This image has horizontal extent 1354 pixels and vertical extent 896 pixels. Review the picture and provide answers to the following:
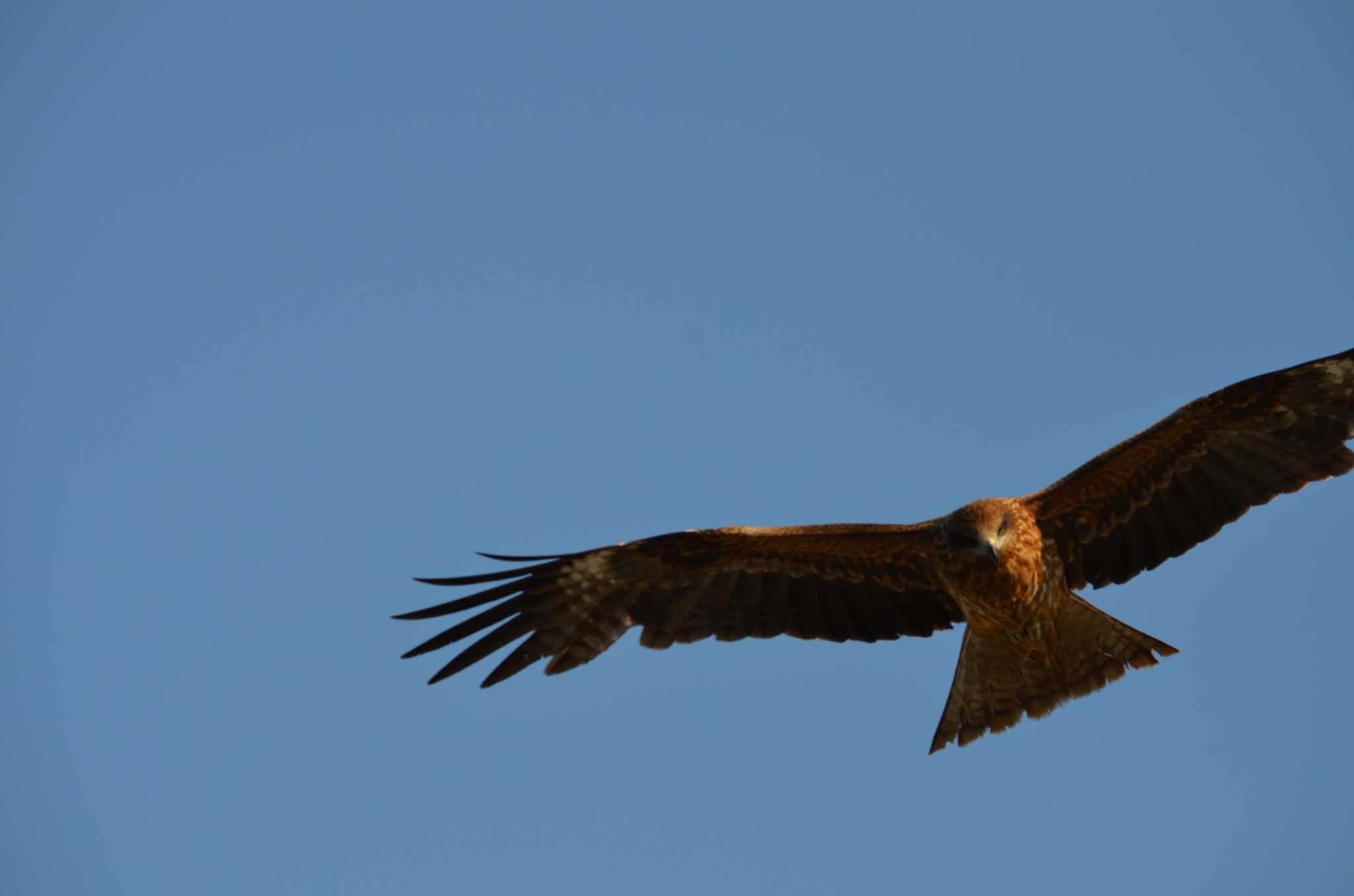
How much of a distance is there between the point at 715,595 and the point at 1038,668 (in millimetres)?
2325

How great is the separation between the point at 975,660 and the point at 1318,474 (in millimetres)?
2541

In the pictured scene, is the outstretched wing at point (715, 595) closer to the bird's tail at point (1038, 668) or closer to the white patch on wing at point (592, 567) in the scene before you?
the white patch on wing at point (592, 567)

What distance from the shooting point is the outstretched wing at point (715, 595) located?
11.8 m

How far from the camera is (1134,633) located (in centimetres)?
1112

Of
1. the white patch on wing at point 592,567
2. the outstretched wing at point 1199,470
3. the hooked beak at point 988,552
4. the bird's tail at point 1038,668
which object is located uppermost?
the white patch on wing at point 592,567

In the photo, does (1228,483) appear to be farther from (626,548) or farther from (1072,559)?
(626,548)

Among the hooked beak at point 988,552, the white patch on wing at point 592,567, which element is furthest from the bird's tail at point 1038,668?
the white patch on wing at point 592,567

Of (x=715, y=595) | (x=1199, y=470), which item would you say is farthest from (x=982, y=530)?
(x=715, y=595)

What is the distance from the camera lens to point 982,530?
1061 cm

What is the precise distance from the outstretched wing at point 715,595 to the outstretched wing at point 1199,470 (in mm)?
1054

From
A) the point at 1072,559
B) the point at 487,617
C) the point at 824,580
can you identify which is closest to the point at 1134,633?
the point at 1072,559

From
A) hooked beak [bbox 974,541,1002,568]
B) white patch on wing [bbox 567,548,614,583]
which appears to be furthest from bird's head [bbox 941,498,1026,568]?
white patch on wing [bbox 567,548,614,583]

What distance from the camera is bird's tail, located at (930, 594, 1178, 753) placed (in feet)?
36.6

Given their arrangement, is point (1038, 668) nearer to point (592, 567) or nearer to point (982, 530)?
point (982, 530)
